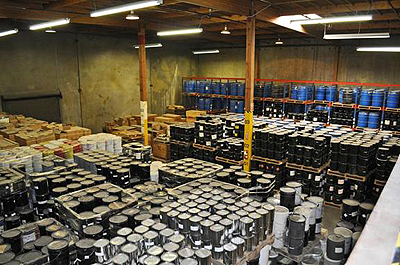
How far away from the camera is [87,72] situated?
15.0 metres

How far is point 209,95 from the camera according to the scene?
16453mm

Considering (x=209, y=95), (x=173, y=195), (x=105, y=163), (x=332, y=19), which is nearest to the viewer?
(x=173, y=195)

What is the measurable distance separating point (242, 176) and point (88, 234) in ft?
10.1

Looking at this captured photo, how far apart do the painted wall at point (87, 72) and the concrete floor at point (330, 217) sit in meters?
11.9

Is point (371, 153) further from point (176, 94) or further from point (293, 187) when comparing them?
point (176, 94)

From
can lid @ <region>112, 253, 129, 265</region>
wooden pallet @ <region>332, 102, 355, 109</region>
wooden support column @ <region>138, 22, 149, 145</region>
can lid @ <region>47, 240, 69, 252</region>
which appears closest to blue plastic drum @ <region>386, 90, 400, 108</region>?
wooden pallet @ <region>332, 102, 355, 109</region>

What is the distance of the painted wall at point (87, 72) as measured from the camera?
1273cm

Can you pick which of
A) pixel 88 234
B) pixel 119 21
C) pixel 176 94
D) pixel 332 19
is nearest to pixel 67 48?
pixel 119 21

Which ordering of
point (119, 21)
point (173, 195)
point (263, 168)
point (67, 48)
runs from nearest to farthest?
point (173, 195)
point (263, 168)
point (119, 21)
point (67, 48)

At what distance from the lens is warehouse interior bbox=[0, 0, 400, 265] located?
4.16 meters

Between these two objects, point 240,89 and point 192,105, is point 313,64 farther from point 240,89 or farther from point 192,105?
point 192,105

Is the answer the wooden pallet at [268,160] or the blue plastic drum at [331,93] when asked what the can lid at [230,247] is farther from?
the blue plastic drum at [331,93]

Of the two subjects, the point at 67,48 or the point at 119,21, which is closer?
the point at 119,21

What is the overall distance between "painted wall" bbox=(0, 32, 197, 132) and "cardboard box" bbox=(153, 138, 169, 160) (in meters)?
4.82
